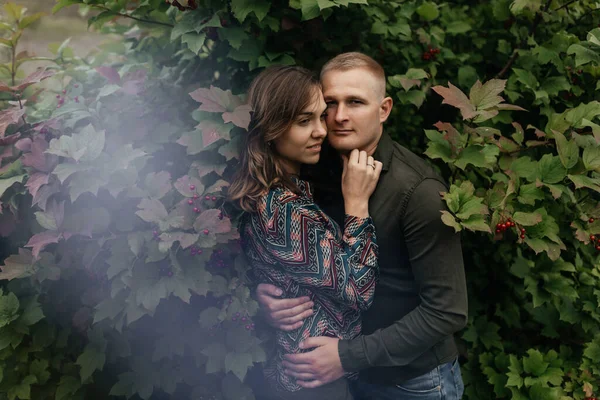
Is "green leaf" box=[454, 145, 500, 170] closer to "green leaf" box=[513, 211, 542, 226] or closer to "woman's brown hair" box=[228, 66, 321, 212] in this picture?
"green leaf" box=[513, 211, 542, 226]

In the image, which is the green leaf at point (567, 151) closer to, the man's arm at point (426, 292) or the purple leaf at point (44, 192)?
the man's arm at point (426, 292)

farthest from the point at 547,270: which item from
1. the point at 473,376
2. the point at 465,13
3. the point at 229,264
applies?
the point at 465,13

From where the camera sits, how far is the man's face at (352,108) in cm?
203

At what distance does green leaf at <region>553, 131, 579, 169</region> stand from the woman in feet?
2.38

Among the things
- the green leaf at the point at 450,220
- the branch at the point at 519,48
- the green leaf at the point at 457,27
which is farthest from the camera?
the green leaf at the point at 457,27

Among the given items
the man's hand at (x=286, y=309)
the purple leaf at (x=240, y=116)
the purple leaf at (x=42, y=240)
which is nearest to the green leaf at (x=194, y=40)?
the purple leaf at (x=240, y=116)

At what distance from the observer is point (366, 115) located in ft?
6.68

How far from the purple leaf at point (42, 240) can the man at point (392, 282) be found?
0.85 m

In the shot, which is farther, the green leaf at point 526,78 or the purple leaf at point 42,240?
the green leaf at point 526,78

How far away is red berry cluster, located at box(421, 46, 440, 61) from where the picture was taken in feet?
9.07

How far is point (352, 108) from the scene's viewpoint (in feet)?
6.71

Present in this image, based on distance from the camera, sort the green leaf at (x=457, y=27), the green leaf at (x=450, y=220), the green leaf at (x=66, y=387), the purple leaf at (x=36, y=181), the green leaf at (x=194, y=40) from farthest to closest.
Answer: the green leaf at (x=457, y=27)
the green leaf at (x=66, y=387)
the green leaf at (x=194, y=40)
the purple leaf at (x=36, y=181)
the green leaf at (x=450, y=220)

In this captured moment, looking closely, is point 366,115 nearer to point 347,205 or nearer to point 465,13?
point 347,205

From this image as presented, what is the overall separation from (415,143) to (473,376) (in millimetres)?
1409
